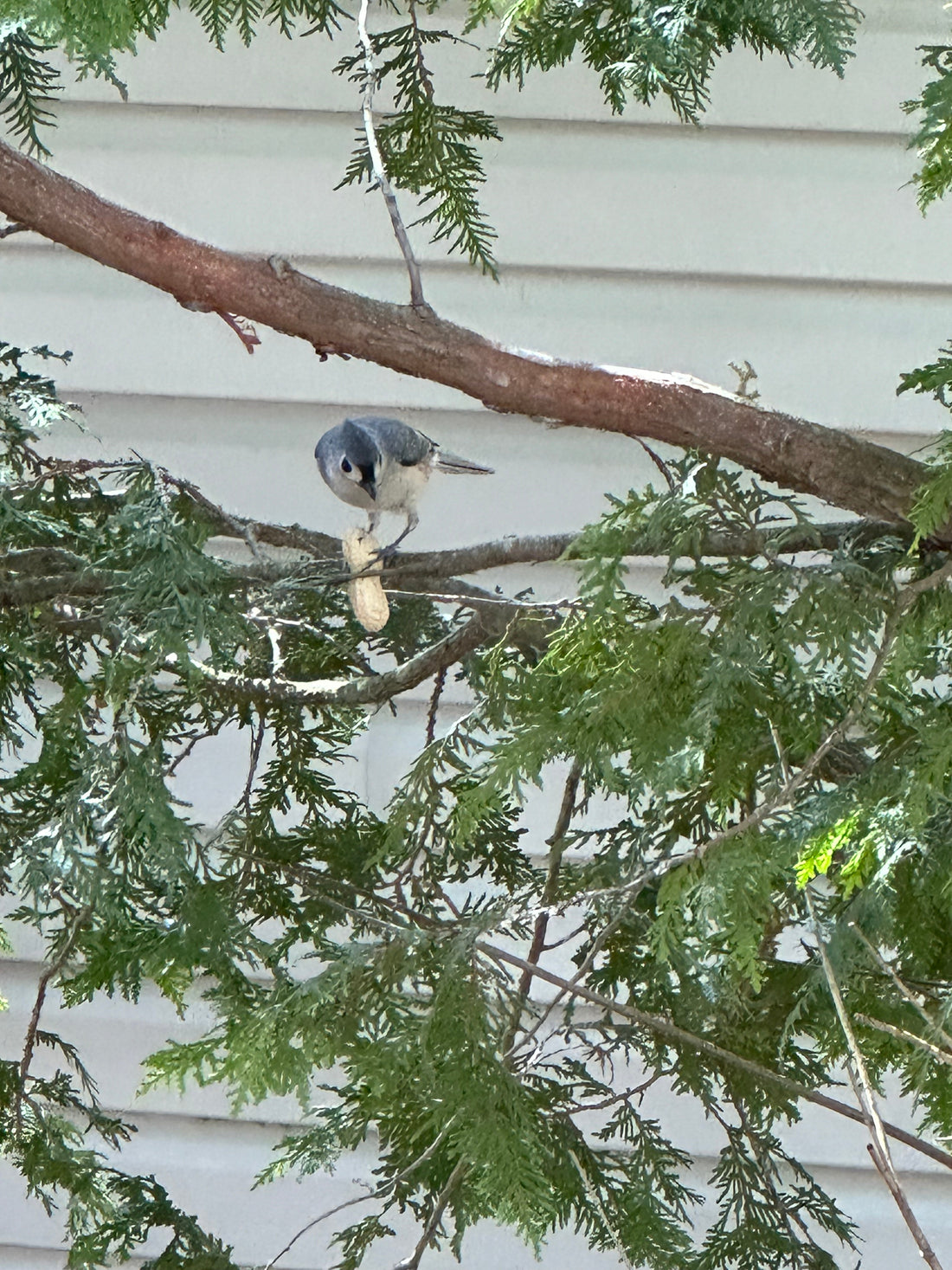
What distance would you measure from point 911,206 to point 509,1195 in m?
1.30

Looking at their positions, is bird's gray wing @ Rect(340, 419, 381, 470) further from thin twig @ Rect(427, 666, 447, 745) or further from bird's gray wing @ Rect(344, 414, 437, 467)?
thin twig @ Rect(427, 666, 447, 745)

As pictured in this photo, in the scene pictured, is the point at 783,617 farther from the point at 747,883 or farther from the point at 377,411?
the point at 377,411

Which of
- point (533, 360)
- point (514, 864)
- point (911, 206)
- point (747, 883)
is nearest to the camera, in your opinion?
point (747, 883)

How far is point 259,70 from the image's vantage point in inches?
60.7

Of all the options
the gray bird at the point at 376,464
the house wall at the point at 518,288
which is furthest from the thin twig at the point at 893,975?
the house wall at the point at 518,288

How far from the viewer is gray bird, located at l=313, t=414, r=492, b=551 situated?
39.0 inches

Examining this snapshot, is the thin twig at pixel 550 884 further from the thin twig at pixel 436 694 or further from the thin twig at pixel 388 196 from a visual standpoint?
the thin twig at pixel 388 196

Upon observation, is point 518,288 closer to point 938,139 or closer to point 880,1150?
point 938,139

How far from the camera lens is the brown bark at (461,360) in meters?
A: 0.63

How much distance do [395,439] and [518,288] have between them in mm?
598

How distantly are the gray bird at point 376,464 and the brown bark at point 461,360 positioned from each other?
0.29 meters

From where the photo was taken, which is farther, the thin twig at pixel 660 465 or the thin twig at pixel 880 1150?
the thin twig at pixel 660 465

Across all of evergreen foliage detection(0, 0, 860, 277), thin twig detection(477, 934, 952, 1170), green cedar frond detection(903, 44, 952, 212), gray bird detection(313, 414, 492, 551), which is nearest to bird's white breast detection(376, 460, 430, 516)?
gray bird detection(313, 414, 492, 551)

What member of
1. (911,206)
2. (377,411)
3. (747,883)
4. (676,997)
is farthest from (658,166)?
(747,883)
